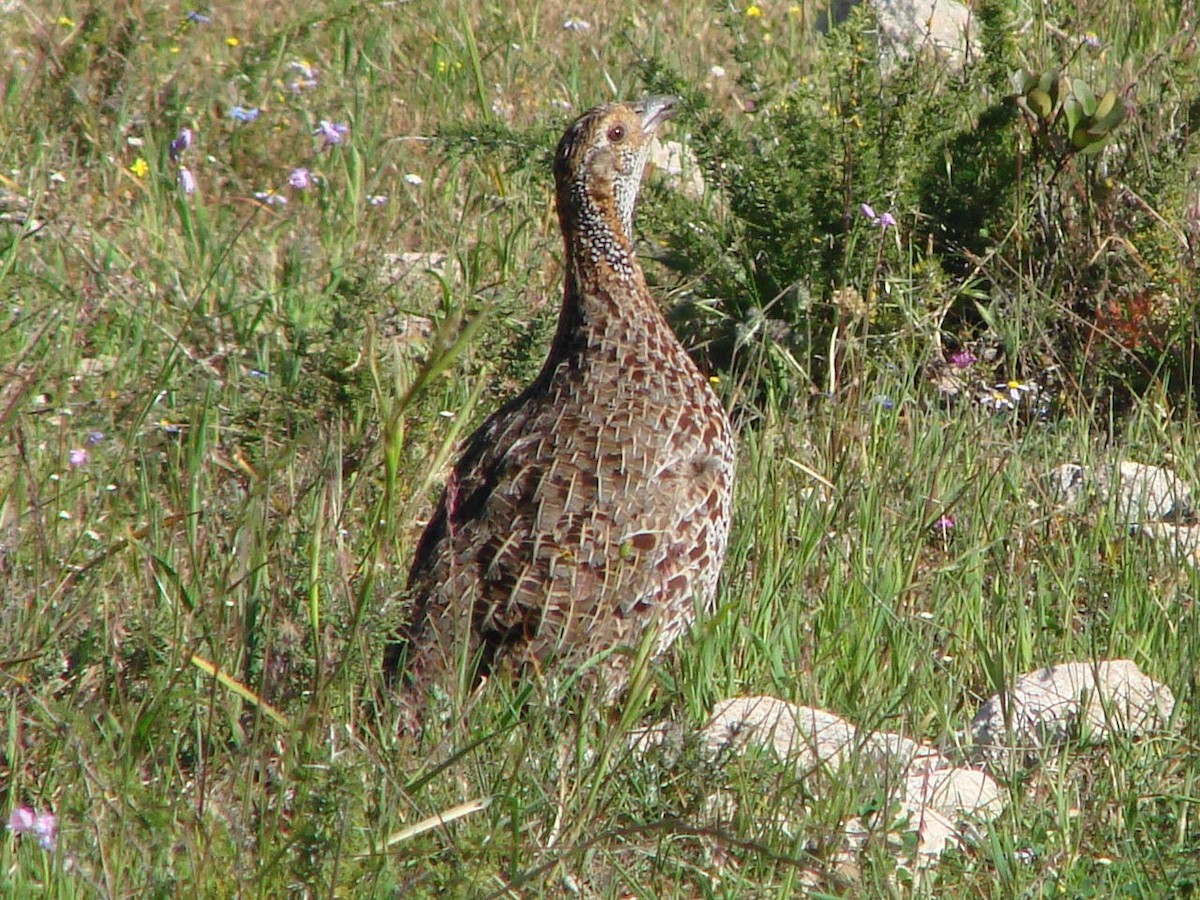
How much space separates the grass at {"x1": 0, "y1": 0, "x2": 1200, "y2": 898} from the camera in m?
3.01

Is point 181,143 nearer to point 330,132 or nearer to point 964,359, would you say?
point 330,132

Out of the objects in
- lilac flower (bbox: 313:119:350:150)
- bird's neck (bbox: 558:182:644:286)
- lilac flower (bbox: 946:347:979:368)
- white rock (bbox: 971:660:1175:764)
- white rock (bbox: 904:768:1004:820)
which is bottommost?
white rock (bbox: 904:768:1004:820)

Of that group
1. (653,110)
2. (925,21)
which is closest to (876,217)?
(653,110)

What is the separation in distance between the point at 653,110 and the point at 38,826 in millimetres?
2633

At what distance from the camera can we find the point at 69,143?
6508 millimetres

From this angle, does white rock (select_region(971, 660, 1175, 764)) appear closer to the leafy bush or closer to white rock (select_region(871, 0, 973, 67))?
the leafy bush

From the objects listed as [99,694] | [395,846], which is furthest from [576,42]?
[395,846]

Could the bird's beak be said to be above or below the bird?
above

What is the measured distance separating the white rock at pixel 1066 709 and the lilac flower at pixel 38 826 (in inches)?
68.8

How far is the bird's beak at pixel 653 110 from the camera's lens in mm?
4617

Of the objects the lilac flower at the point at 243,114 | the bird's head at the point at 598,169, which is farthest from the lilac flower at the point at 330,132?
the bird's head at the point at 598,169

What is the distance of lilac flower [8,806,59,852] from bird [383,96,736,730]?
81cm

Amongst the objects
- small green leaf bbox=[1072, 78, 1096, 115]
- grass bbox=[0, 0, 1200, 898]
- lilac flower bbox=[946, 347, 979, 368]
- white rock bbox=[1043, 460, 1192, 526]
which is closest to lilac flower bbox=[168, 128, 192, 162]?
grass bbox=[0, 0, 1200, 898]

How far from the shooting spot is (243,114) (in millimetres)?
6496
